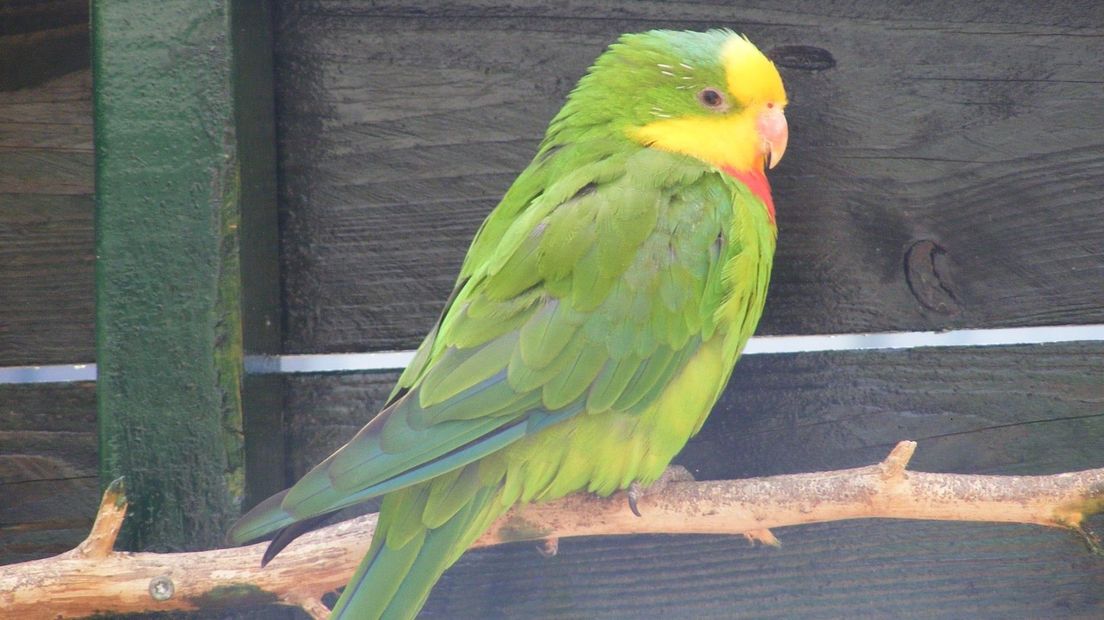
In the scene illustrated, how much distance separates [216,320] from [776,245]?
1.08 m

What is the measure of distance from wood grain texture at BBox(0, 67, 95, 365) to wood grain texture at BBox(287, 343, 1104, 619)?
0.48 metres

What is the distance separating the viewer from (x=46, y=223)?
1968 mm

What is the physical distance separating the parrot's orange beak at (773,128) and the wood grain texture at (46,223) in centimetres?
133

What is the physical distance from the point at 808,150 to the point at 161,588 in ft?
4.71

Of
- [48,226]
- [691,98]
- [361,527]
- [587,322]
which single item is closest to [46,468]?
[48,226]

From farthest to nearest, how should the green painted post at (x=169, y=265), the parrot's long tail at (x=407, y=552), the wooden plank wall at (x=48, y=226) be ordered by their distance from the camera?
the wooden plank wall at (x=48, y=226) → the green painted post at (x=169, y=265) → the parrot's long tail at (x=407, y=552)

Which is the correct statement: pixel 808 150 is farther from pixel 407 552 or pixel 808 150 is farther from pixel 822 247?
pixel 407 552

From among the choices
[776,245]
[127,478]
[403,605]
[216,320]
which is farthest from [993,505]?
[127,478]

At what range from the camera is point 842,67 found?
202 centimetres

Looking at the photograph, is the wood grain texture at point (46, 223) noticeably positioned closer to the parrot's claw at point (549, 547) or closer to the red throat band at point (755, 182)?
the parrot's claw at point (549, 547)

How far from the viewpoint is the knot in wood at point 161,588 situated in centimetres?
150

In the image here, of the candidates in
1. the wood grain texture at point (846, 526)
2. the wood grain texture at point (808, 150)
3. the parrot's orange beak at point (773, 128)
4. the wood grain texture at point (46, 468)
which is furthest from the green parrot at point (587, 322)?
the wood grain texture at point (46, 468)

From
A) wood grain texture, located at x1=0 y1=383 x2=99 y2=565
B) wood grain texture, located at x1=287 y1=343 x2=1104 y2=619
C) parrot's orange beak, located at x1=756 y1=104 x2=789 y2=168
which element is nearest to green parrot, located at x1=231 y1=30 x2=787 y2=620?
parrot's orange beak, located at x1=756 y1=104 x2=789 y2=168

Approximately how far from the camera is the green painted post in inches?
66.7
